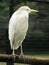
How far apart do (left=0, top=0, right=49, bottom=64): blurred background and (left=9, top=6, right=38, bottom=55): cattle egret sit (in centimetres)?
16

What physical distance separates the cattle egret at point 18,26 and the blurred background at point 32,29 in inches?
6.5

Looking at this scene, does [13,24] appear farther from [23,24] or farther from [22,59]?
[22,59]

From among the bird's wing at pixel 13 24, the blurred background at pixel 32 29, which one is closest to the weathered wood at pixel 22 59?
the bird's wing at pixel 13 24

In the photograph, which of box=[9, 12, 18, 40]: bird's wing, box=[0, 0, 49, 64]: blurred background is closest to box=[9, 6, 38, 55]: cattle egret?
box=[9, 12, 18, 40]: bird's wing

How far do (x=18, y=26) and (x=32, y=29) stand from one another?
1.38ft

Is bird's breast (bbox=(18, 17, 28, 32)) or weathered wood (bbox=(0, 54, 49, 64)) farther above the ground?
bird's breast (bbox=(18, 17, 28, 32))

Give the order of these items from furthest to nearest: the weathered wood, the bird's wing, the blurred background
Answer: the blurred background
the bird's wing
the weathered wood

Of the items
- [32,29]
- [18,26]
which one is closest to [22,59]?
[18,26]

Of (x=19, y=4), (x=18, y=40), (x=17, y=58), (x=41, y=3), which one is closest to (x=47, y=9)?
(x=41, y=3)

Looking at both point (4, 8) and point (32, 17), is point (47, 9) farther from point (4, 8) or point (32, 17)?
point (4, 8)

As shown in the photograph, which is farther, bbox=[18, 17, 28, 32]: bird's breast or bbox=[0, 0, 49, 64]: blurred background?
bbox=[0, 0, 49, 64]: blurred background

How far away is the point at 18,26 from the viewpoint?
2.56 meters

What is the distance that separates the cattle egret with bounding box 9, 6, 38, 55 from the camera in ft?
8.34

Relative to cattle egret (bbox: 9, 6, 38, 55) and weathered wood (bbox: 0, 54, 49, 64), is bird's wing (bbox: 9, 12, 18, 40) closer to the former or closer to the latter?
cattle egret (bbox: 9, 6, 38, 55)
